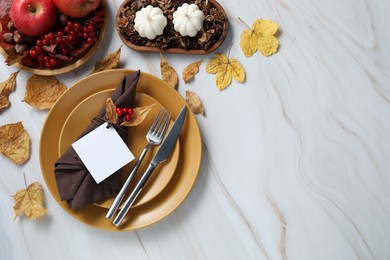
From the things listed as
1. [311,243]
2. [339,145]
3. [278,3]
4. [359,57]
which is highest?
[278,3]

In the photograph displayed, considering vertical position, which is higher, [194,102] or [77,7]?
[77,7]

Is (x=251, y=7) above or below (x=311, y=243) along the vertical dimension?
above

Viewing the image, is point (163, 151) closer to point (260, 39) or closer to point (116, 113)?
point (116, 113)

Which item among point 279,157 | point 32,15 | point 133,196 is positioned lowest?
point 279,157

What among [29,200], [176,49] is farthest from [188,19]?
[29,200]

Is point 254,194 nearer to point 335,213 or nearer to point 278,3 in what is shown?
point 335,213

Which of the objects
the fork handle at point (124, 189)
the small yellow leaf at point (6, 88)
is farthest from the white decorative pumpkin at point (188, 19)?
the small yellow leaf at point (6, 88)

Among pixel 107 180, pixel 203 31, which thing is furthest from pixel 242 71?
pixel 107 180

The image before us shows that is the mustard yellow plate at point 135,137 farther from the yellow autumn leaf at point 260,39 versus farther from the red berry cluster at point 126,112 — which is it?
the yellow autumn leaf at point 260,39
